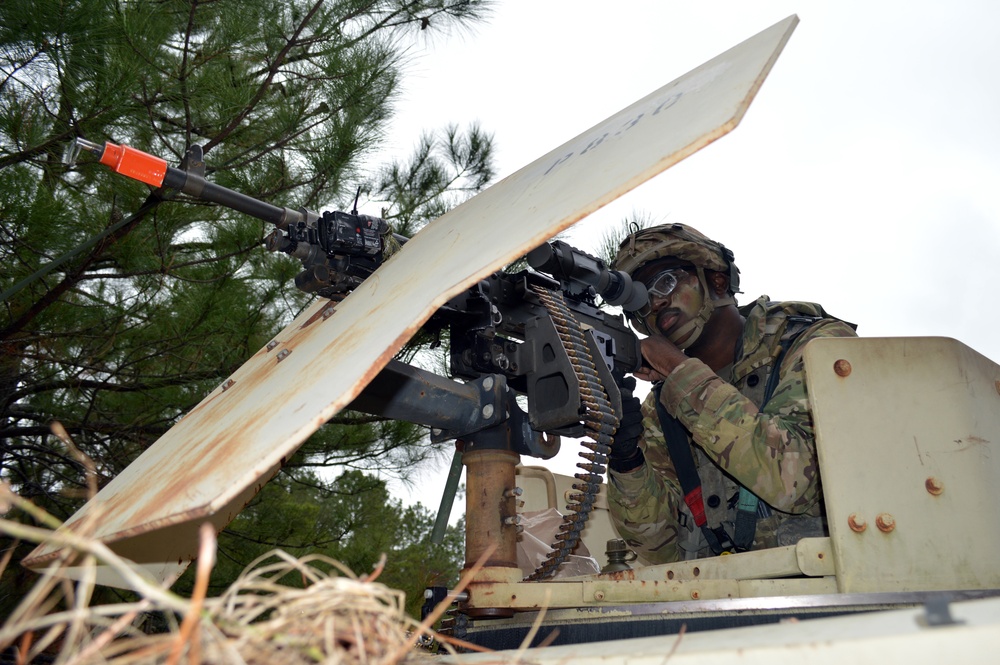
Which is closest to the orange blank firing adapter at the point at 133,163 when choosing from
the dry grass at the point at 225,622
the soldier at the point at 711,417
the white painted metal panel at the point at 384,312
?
the white painted metal panel at the point at 384,312

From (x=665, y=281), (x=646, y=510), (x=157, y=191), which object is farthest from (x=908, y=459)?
(x=157, y=191)

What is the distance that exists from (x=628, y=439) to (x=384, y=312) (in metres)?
1.72

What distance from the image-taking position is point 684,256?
361 centimetres

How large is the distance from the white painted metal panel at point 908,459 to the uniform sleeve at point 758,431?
2.49ft

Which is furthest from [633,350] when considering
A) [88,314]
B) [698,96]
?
[88,314]

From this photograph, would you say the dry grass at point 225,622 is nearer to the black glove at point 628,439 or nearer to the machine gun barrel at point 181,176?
the machine gun barrel at point 181,176

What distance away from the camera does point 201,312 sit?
406cm

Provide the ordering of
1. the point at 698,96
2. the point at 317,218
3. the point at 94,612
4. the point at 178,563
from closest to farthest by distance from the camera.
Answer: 1. the point at 94,612
2. the point at 698,96
3. the point at 178,563
4. the point at 317,218

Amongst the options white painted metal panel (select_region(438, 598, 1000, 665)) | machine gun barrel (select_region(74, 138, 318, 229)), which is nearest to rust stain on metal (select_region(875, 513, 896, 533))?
white painted metal panel (select_region(438, 598, 1000, 665))

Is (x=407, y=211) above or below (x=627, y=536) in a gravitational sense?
above

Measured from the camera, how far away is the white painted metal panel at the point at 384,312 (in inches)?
48.0

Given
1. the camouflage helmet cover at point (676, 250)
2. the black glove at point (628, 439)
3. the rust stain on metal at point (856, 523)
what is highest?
the camouflage helmet cover at point (676, 250)

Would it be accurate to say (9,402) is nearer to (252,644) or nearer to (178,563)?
(178,563)

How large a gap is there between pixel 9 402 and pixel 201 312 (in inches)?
35.7
